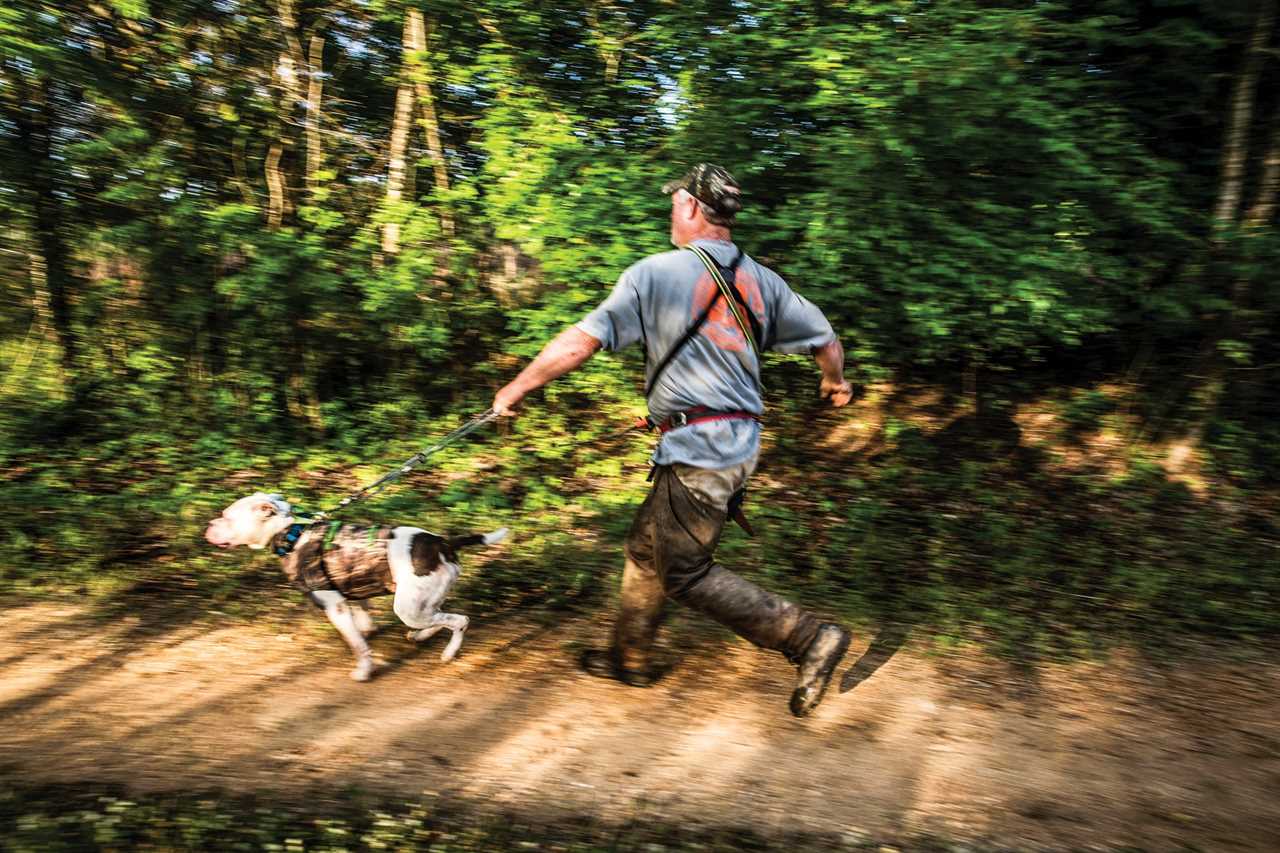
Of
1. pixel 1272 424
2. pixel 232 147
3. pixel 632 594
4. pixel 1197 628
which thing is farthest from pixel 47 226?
pixel 1272 424

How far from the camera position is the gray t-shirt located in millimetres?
3756

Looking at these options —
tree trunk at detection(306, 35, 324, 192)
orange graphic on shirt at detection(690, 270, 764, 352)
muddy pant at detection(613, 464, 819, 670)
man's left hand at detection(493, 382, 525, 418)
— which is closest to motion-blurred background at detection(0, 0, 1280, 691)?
tree trunk at detection(306, 35, 324, 192)

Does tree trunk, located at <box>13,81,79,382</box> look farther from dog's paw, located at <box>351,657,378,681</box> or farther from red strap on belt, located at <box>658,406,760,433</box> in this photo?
red strap on belt, located at <box>658,406,760,433</box>

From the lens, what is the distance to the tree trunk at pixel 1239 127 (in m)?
6.89

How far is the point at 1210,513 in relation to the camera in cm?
700

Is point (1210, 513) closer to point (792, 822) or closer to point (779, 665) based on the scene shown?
point (779, 665)

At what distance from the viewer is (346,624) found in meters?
4.27

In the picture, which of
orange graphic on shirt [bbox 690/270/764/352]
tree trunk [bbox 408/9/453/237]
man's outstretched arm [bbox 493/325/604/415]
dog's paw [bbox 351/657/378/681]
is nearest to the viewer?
man's outstretched arm [bbox 493/325/604/415]

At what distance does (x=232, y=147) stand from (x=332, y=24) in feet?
5.30

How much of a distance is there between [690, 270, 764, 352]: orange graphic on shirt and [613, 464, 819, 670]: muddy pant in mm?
586

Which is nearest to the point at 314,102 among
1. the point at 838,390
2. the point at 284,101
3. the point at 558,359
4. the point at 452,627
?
the point at 284,101

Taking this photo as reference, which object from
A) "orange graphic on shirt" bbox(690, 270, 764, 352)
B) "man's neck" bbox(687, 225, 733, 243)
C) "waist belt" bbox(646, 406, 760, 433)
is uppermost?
"man's neck" bbox(687, 225, 733, 243)

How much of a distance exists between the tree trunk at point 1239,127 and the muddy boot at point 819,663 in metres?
5.34

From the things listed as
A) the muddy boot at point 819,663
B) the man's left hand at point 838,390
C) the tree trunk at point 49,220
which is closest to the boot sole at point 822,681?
the muddy boot at point 819,663
